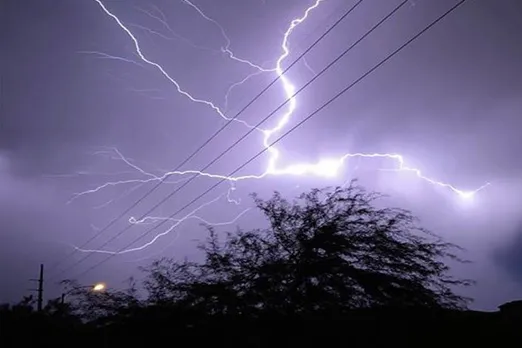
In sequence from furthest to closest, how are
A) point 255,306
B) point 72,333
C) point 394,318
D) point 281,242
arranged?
point 72,333 → point 281,242 → point 255,306 → point 394,318

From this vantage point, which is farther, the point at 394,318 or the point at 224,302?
the point at 224,302

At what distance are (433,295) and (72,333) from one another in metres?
9.68

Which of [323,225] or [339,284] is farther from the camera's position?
[323,225]

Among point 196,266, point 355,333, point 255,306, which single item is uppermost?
point 196,266

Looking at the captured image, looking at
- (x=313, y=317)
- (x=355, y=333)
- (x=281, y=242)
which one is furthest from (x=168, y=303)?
(x=355, y=333)

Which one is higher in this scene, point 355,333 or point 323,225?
point 323,225

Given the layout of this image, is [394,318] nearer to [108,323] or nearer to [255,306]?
[255,306]

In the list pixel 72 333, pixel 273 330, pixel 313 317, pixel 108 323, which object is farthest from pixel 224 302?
pixel 72 333

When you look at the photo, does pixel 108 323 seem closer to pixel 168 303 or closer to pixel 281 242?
pixel 168 303

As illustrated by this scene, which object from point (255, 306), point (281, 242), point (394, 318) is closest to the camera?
point (394, 318)

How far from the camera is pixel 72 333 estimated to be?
531 inches

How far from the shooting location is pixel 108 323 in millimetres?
12680

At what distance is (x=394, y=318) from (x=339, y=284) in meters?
1.35

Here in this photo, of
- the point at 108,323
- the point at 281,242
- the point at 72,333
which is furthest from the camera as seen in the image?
the point at 72,333
